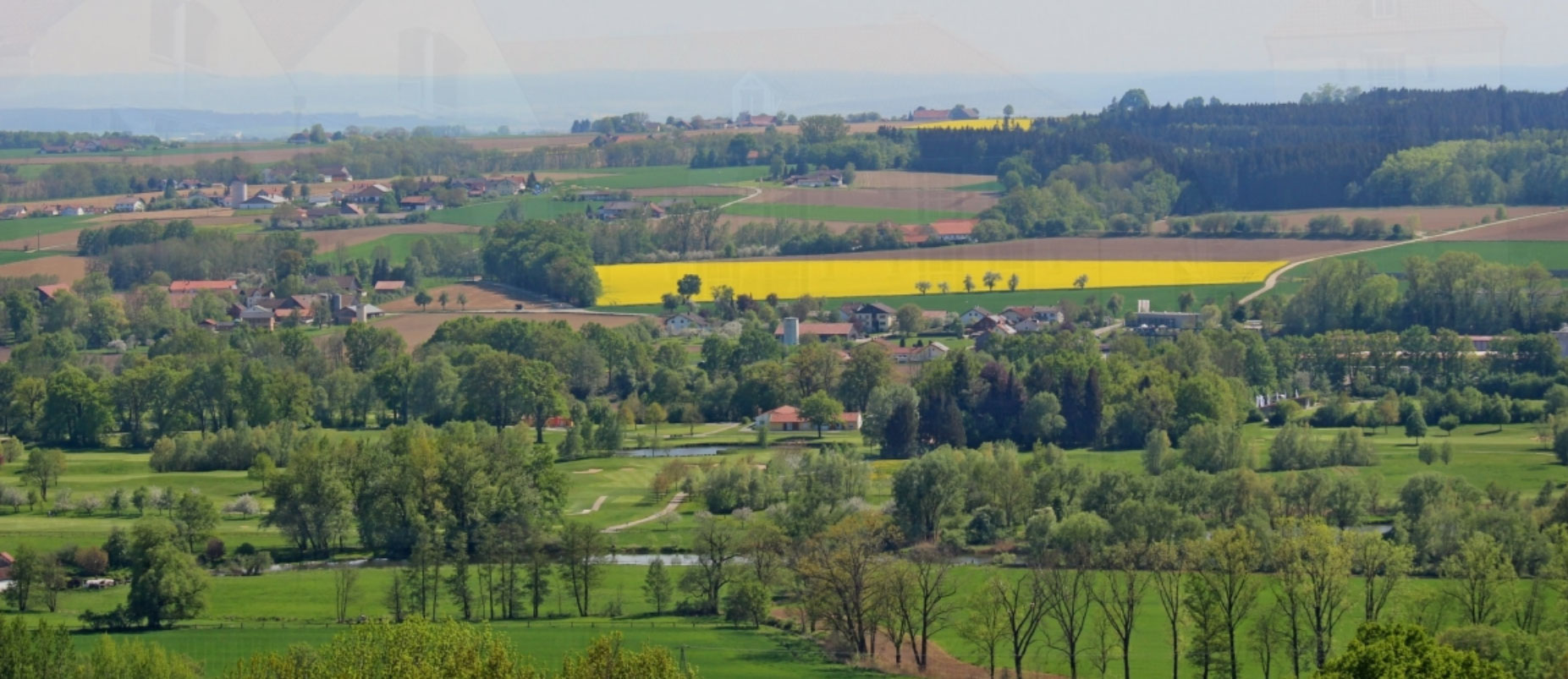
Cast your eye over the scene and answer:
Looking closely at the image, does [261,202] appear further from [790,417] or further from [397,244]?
[790,417]

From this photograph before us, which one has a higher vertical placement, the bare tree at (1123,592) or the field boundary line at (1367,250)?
the field boundary line at (1367,250)

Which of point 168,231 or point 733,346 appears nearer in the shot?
point 733,346

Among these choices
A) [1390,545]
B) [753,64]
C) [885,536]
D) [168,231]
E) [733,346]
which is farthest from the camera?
[168,231]

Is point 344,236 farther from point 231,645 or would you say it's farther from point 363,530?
point 231,645

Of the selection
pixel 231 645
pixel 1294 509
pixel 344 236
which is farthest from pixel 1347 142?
pixel 231 645

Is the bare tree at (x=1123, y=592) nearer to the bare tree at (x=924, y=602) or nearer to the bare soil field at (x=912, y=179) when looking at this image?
the bare tree at (x=924, y=602)

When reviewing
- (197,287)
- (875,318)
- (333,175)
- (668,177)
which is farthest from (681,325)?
(333,175)

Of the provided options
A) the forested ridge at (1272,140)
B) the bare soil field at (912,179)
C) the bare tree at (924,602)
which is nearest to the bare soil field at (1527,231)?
the forested ridge at (1272,140)
